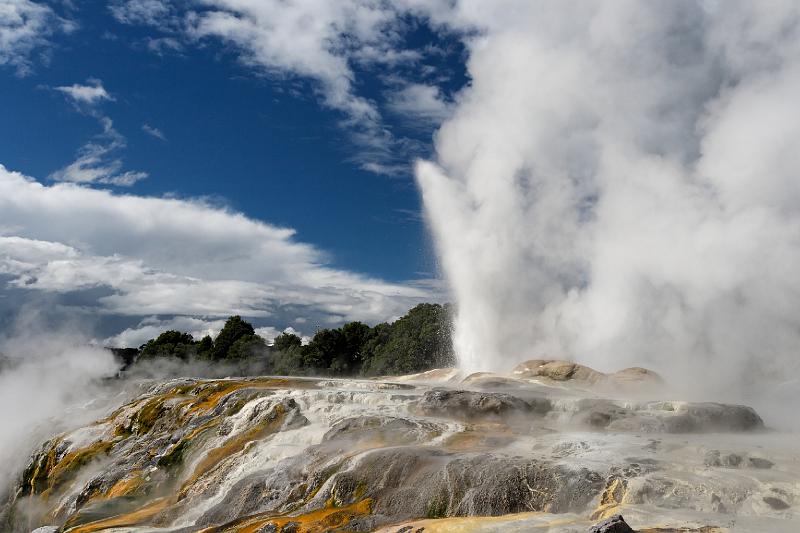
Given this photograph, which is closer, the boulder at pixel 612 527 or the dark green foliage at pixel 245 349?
the boulder at pixel 612 527

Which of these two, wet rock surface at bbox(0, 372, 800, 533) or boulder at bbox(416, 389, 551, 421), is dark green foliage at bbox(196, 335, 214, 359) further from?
boulder at bbox(416, 389, 551, 421)

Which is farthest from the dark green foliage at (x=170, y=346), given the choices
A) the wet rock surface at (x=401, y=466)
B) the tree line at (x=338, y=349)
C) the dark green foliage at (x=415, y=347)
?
the wet rock surface at (x=401, y=466)

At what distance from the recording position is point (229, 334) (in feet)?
269

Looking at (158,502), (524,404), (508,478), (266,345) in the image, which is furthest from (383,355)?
(508,478)

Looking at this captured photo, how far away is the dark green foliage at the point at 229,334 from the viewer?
3110 inches

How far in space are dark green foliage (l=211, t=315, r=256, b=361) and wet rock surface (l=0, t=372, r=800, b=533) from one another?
161ft

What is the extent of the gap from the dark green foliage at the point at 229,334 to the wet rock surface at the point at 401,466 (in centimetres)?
4899

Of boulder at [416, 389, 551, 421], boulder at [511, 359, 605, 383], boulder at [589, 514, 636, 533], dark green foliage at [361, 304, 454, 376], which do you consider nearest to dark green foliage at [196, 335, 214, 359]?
dark green foliage at [361, 304, 454, 376]

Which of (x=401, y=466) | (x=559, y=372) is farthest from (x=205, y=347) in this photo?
(x=401, y=466)

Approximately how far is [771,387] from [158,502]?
52.7 metres

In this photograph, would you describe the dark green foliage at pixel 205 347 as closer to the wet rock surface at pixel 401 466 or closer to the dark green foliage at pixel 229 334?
the dark green foliage at pixel 229 334

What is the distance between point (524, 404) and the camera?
23188 millimetres

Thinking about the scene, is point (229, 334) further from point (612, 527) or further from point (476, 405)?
point (612, 527)

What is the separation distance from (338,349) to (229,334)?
17.5m
